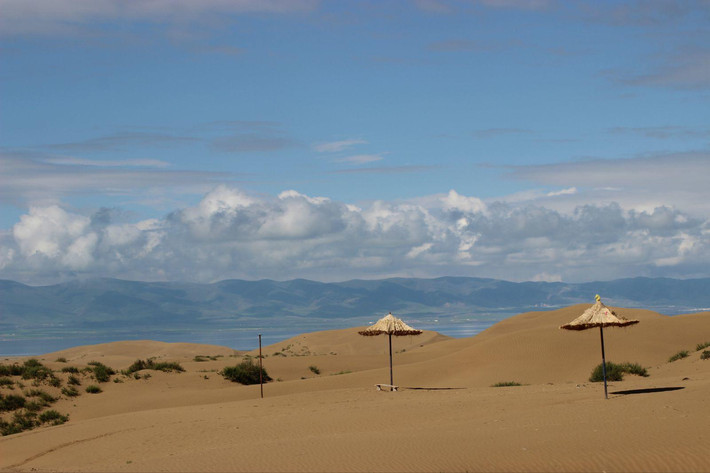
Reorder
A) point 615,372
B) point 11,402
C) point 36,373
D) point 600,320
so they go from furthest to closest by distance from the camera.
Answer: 1. point 36,373
2. point 11,402
3. point 615,372
4. point 600,320

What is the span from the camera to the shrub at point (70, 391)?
3076cm

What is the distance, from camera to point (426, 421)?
61.6 feet

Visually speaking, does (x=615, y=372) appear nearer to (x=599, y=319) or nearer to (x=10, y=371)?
(x=599, y=319)

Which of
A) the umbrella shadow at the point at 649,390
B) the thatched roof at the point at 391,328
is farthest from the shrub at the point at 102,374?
the umbrella shadow at the point at 649,390

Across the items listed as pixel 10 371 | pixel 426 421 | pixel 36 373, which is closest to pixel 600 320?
pixel 426 421

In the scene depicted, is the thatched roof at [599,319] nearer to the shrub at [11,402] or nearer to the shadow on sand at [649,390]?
the shadow on sand at [649,390]

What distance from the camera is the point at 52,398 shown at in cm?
2981

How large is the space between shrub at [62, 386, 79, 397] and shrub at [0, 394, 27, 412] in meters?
2.06

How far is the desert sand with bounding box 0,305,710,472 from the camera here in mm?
13430

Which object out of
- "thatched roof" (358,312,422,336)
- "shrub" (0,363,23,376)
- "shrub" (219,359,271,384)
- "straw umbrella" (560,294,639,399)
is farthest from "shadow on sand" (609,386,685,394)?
"shrub" (0,363,23,376)

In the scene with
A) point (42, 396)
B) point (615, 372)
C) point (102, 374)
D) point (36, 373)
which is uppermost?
point (36, 373)

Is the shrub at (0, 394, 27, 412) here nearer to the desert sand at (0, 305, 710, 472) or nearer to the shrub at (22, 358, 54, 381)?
the desert sand at (0, 305, 710, 472)

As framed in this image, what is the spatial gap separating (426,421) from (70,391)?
Result: 18.3 m

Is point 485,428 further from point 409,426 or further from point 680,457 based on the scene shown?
point 680,457
